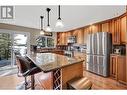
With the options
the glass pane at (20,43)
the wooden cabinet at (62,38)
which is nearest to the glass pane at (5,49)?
the glass pane at (20,43)

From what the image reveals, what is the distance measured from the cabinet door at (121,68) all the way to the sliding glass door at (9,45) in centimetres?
476

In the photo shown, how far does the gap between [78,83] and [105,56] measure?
2.90 metres

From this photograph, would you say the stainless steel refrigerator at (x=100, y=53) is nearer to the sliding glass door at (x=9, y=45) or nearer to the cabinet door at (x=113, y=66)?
the cabinet door at (x=113, y=66)

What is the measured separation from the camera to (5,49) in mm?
6348

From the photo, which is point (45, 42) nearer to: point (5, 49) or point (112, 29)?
point (5, 49)

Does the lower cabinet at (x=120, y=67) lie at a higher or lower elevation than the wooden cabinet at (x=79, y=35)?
lower

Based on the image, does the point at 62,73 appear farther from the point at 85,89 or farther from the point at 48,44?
the point at 48,44

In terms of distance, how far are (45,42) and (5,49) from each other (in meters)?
2.83

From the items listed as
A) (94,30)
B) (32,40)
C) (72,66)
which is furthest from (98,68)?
(32,40)

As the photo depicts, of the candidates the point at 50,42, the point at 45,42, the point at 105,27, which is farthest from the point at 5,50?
the point at 105,27

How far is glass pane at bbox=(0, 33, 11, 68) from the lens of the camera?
245 inches

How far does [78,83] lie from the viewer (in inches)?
85.3

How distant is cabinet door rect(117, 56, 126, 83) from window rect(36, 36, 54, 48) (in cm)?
529

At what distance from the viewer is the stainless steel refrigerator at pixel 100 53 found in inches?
187
